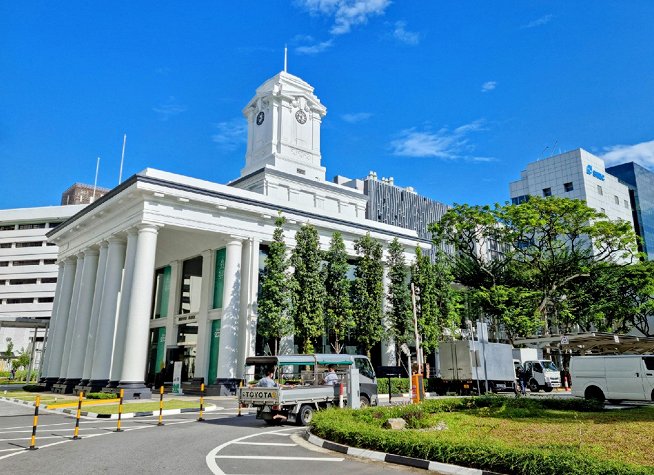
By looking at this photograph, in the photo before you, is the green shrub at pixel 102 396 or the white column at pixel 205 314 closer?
the green shrub at pixel 102 396

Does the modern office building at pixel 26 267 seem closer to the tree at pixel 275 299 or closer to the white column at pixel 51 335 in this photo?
the white column at pixel 51 335

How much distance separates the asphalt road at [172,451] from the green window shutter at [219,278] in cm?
1685

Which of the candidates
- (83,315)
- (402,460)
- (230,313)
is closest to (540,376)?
(230,313)

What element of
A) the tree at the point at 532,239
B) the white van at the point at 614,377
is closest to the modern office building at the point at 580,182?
the tree at the point at 532,239

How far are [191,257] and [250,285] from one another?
7958mm

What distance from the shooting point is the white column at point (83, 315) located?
117 feet

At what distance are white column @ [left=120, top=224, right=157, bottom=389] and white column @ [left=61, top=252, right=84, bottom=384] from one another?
37.5 feet

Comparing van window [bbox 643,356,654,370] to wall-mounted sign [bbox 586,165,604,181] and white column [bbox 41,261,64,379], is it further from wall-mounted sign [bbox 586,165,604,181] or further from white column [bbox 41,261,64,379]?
wall-mounted sign [bbox 586,165,604,181]

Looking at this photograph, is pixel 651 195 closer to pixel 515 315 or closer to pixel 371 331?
pixel 515 315

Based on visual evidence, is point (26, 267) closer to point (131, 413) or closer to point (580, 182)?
point (131, 413)

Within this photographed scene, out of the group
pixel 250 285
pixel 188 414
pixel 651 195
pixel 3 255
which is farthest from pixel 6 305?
pixel 651 195

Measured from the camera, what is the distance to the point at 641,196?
99688mm

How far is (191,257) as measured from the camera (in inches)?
1517

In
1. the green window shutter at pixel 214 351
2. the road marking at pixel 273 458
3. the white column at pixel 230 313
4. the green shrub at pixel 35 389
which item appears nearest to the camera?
the road marking at pixel 273 458
